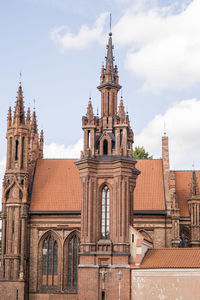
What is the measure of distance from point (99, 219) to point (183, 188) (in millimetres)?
16314

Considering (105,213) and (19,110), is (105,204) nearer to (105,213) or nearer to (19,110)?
(105,213)

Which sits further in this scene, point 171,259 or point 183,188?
point 183,188

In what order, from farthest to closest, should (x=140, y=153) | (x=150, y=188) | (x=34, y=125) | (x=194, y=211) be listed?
1. (x=140, y=153)
2. (x=34, y=125)
3. (x=150, y=188)
4. (x=194, y=211)

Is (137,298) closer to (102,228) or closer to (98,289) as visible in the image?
(98,289)

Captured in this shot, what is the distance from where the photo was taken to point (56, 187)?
5772cm

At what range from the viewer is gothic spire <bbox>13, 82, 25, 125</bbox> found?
56.4 metres

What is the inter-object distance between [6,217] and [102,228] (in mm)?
13270

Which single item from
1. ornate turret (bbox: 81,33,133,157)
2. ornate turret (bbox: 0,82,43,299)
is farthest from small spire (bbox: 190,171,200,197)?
ornate turret (bbox: 0,82,43,299)

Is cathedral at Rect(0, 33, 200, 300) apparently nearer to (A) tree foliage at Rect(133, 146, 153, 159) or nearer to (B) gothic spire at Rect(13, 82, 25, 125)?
(B) gothic spire at Rect(13, 82, 25, 125)

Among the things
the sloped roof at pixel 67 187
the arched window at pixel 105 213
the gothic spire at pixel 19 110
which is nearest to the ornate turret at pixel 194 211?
the sloped roof at pixel 67 187

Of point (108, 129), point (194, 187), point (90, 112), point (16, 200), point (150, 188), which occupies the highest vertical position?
point (90, 112)

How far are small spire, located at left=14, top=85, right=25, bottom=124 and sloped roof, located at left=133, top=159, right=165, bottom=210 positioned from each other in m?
14.1

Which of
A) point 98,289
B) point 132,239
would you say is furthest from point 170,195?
point 98,289

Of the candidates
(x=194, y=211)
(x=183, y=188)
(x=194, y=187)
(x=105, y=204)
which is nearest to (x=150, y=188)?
(x=183, y=188)
